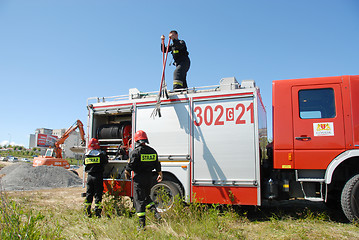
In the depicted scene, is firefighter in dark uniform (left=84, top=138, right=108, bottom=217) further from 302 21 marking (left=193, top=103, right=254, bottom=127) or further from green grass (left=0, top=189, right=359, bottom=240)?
302 21 marking (left=193, top=103, right=254, bottom=127)

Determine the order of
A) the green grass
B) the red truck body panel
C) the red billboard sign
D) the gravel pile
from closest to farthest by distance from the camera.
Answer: the green grass → the red truck body panel → the gravel pile → the red billboard sign

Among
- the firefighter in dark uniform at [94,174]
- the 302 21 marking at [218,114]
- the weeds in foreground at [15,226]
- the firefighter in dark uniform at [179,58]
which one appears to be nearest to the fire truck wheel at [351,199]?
the 302 21 marking at [218,114]

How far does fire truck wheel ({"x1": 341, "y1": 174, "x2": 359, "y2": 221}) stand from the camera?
4820 mm

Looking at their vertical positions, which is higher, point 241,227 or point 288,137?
point 288,137

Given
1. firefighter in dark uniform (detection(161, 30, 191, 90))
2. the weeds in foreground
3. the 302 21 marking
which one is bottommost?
the weeds in foreground

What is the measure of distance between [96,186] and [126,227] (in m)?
2.12

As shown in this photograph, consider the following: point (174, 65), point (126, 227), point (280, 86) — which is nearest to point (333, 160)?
point (280, 86)

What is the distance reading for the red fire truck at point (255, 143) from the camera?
5.09 meters

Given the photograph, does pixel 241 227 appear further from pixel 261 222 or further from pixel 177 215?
pixel 177 215

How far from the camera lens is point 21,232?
10.6ft

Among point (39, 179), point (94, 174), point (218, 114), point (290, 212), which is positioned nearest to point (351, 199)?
point (290, 212)

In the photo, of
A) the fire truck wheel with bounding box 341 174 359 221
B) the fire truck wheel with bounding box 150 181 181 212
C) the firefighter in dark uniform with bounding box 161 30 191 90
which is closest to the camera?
the fire truck wheel with bounding box 341 174 359 221

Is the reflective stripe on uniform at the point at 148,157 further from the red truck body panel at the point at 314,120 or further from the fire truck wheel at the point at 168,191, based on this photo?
the red truck body panel at the point at 314,120

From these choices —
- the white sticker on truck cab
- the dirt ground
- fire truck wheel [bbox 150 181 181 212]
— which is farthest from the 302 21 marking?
the dirt ground
